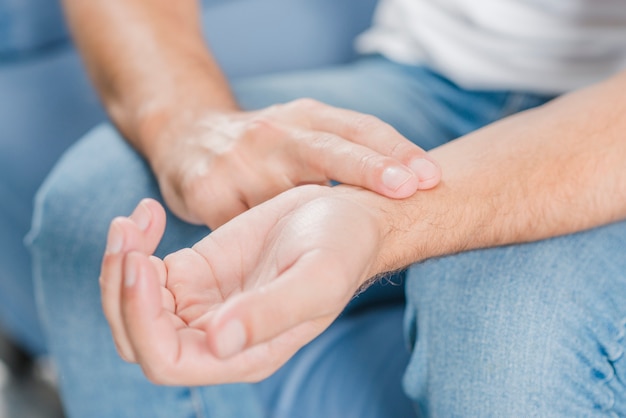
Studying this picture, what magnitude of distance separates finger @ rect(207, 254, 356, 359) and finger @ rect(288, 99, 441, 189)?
172 mm

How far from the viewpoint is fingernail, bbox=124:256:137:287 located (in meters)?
0.46

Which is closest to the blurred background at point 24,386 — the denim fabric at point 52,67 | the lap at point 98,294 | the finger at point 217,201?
the denim fabric at point 52,67

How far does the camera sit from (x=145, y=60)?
2.89 feet

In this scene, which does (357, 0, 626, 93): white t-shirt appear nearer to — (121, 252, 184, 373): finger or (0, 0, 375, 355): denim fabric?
(0, 0, 375, 355): denim fabric

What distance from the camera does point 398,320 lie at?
84cm

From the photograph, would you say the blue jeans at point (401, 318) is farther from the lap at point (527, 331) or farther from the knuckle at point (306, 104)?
the knuckle at point (306, 104)

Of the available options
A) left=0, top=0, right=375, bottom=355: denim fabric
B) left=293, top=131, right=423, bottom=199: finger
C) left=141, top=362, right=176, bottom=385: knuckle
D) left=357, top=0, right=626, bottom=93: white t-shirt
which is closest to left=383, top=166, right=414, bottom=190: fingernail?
left=293, top=131, right=423, bottom=199: finger

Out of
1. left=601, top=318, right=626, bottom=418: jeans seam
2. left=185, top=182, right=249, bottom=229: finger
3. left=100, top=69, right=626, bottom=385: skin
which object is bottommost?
left=601, top=318, right=626, bottom=418: jeans seam

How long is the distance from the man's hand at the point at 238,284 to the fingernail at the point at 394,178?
36mm

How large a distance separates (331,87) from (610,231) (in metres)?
0.39

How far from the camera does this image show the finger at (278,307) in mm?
429

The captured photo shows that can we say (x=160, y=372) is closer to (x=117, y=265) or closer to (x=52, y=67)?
(x=117, y=265)

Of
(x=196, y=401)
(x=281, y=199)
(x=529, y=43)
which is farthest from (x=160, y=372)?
(x=529, y=43)

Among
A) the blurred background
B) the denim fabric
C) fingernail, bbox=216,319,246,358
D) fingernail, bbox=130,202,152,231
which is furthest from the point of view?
the blurred background
